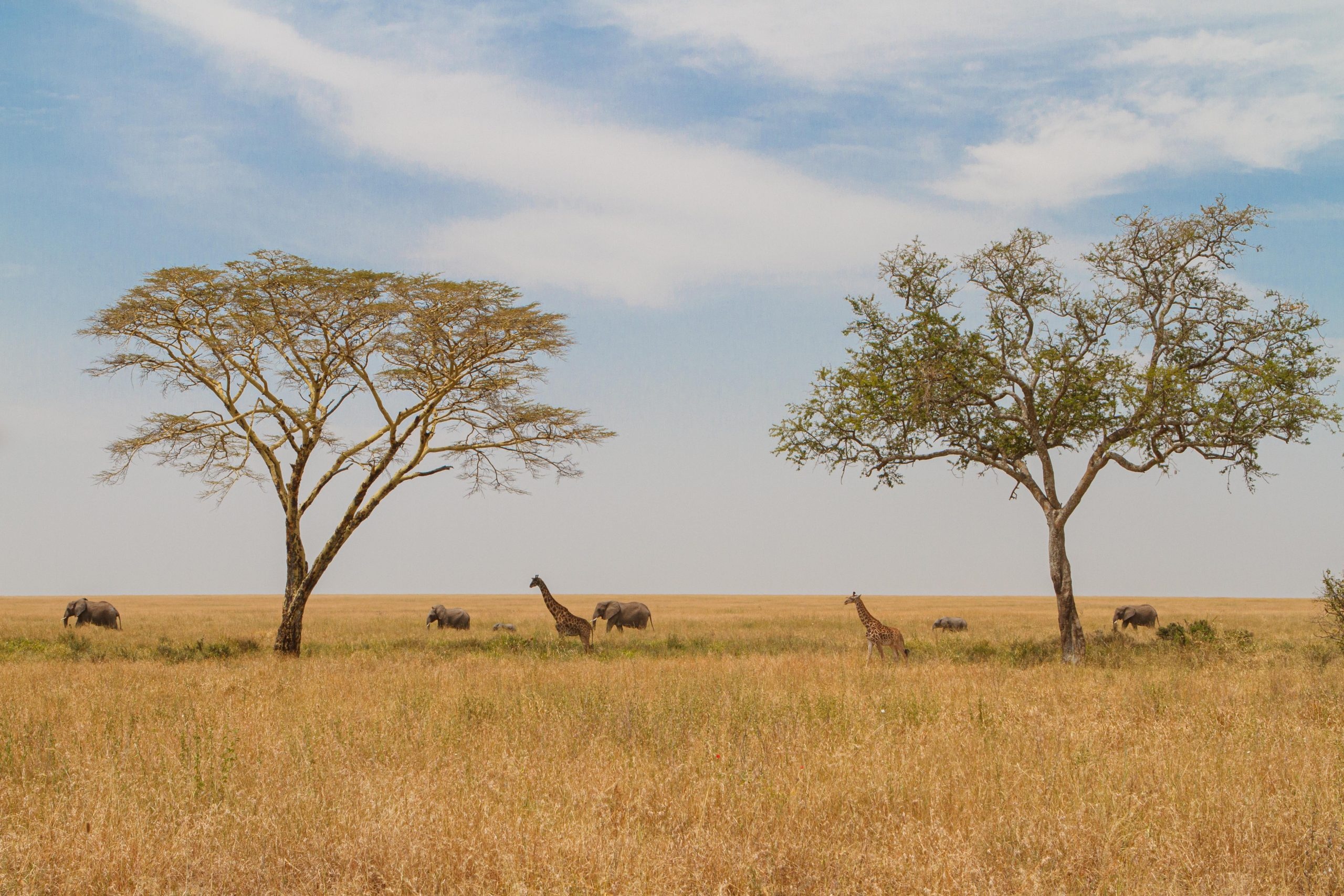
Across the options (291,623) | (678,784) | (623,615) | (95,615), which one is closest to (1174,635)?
(623,615)

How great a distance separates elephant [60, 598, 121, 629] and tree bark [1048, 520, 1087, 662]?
36359mm

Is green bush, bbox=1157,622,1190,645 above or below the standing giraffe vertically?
below

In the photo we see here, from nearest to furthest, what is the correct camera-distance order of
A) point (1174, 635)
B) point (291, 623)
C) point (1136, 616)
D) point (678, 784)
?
point (678, 784) < point (1174, 635) < point (291, 623) < point (1136, 616)

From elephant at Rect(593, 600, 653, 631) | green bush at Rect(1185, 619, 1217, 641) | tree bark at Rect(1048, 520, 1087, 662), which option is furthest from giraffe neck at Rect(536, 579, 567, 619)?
green bush at Rect(1185, 619, 1217, 641)

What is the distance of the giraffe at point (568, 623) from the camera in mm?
23125

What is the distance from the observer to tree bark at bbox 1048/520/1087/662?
2072 centimetres

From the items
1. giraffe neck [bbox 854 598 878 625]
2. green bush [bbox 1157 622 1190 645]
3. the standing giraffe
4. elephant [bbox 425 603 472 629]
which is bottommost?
elephant [bbox 425 603 472 629]

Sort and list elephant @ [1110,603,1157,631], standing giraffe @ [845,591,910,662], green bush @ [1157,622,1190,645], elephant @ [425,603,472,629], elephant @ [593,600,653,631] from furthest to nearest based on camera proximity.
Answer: elephant @ [425,603,472,629]
elephant @ [1110,603,1157,631]
elephant @ [593,600,653,631]
green bush @ [1157,622,1190,645]
standing giraffe @ [845,591,910,662]

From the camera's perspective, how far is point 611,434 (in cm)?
2706

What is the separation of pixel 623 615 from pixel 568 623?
12.1 meters

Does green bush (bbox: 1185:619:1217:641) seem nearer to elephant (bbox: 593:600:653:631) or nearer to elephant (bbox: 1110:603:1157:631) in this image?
elephant (bbox: 1110:603:1157:631)

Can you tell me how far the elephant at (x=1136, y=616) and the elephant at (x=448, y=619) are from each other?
2735cm

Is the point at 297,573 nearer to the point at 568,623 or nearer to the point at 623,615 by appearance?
the point at 568,623

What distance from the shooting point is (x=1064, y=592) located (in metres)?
20.9
